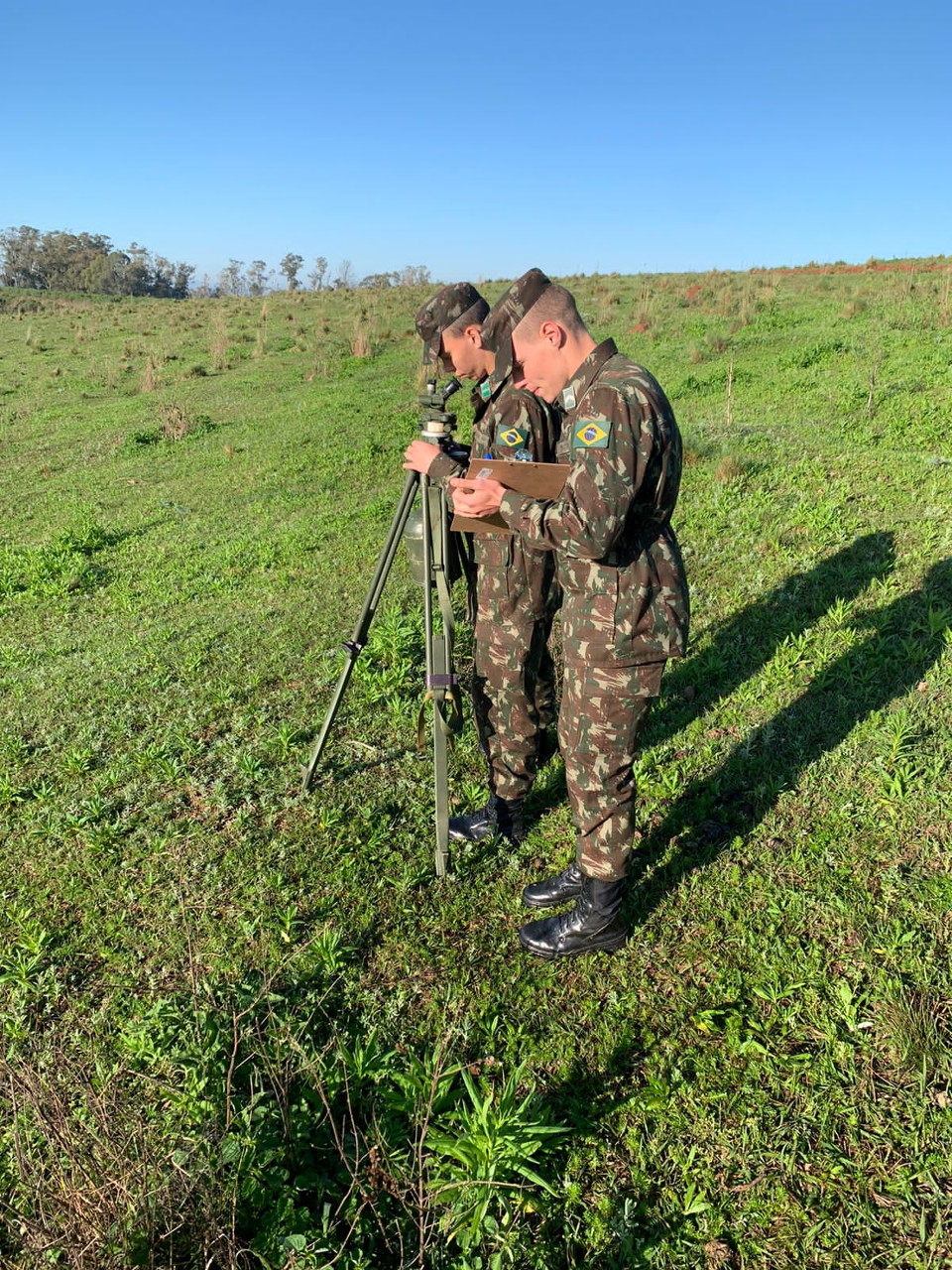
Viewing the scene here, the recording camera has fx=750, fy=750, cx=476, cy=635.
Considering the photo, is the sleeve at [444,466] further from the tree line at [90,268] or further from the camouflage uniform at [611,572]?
the tree line at [90,268]

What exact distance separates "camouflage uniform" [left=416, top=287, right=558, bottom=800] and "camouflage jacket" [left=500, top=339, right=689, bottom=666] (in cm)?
37

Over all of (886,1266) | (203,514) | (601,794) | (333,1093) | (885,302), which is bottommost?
(886,1266)

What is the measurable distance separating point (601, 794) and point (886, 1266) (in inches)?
53.5

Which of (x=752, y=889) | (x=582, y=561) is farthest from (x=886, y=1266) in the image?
(x=582, y=561)

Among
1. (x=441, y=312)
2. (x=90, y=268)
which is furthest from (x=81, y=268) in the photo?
(x=441, y=312)

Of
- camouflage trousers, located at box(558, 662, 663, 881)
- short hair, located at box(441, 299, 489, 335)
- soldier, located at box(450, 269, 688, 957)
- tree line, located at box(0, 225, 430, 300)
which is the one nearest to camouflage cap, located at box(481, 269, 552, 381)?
soldier, located at box(450, 269, 688, 957)

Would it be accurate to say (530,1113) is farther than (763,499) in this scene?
No

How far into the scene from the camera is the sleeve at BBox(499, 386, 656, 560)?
2.12m

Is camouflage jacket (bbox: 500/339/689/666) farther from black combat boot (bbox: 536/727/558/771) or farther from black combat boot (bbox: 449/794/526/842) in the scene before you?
black combat boot (bbox: 449/794/526/842)

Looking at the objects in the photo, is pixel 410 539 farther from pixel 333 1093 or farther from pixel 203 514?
pixel 203 514

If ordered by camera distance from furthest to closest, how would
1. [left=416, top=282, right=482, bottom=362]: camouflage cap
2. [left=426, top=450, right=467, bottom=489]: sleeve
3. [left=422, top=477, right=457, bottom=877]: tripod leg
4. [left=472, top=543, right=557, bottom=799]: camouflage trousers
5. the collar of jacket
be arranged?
[left=416, top=282, right=482, bottom=362]: camouflage cap
[left=472, top=543, right=557, bottom=799]: camouflage trousers
[left=422, top=477, right=457, bottom=877]: tripod leg
[left=426, top=450, right=467, bottom=489]: sleeve
the collar of jacket

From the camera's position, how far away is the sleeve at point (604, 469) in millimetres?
2119

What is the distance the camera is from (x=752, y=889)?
117 inches

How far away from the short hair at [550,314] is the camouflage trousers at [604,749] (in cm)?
109
